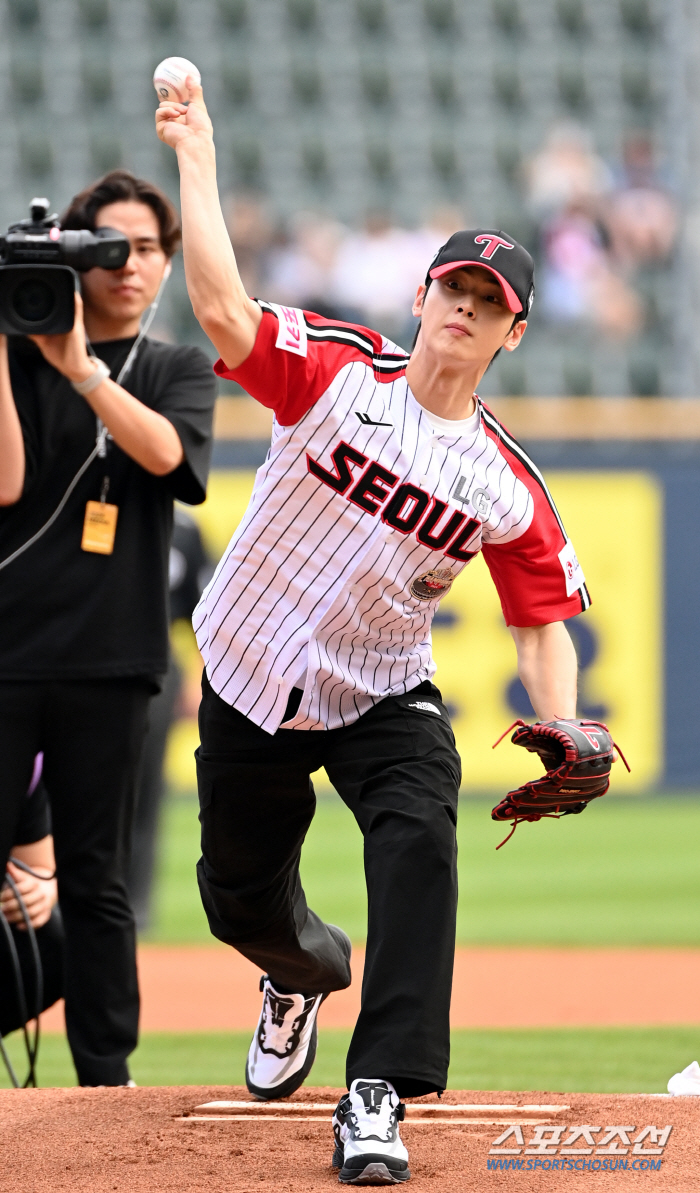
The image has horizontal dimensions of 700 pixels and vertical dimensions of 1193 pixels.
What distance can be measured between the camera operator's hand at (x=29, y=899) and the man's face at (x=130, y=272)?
158cm

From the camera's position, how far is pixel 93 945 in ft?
13.3

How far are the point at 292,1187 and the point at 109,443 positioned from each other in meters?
2.01

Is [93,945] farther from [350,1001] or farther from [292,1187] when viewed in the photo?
[350,1001]

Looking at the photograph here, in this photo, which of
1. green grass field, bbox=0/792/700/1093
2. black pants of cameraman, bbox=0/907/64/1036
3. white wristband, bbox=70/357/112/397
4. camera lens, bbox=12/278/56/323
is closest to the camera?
camera lens, bbox=12/278/56/323

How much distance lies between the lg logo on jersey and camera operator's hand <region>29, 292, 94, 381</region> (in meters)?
0.88

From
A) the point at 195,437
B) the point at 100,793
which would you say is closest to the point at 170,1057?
the point at 100,793

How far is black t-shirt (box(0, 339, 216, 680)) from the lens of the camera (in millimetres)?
4074

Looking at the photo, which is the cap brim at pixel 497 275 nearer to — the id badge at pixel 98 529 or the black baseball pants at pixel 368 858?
the black baseball pants at pixel 368 858

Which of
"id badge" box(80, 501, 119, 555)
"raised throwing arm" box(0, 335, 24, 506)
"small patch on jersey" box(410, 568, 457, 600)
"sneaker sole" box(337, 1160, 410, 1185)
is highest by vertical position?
"raised throwing arm" box(0, 335, 24, 506)

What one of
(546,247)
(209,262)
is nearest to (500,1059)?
(209,262)

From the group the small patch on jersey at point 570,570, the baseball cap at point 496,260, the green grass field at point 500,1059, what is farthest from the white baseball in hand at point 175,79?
the green grass field at point 500,1059

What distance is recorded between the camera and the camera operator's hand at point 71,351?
3.98 m

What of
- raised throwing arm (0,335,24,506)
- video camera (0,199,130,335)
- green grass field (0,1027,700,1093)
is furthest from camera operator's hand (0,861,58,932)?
video camera (0,199,130,335)

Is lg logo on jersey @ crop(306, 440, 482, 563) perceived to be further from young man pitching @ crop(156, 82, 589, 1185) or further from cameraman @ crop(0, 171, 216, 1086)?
cameraman @ crop(0, 171, 216, 1086)
